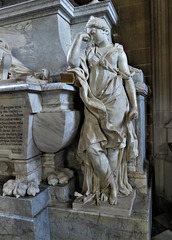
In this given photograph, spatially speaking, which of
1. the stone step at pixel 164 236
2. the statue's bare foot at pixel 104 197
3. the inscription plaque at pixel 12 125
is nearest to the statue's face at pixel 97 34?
the inscription plaque at pixel 12 125

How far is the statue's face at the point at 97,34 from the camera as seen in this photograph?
203 centimetres

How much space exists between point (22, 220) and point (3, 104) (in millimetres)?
1181

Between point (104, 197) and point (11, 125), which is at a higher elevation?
point (11, 125)

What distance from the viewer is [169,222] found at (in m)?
2.54

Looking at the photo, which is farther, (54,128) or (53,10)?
(53,10)

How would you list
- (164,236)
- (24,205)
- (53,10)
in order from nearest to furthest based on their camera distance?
(24,205) < (164,236) < (53,10)

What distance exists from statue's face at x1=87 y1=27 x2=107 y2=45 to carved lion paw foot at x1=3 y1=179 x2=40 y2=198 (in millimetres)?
1674

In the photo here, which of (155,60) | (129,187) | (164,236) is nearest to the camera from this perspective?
(129,187)

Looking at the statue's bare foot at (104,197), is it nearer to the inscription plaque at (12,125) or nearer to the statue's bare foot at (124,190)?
the statue's bare foot at (124,190)

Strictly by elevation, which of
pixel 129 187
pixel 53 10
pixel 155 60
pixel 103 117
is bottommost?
pixel 129 187

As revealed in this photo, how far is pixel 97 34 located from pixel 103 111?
2.68ft

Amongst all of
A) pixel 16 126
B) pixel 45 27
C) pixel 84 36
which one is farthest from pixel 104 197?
pixel 45 27

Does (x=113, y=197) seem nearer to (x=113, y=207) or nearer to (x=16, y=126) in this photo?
(x=113, y=207)

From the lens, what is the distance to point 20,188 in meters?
2.00
